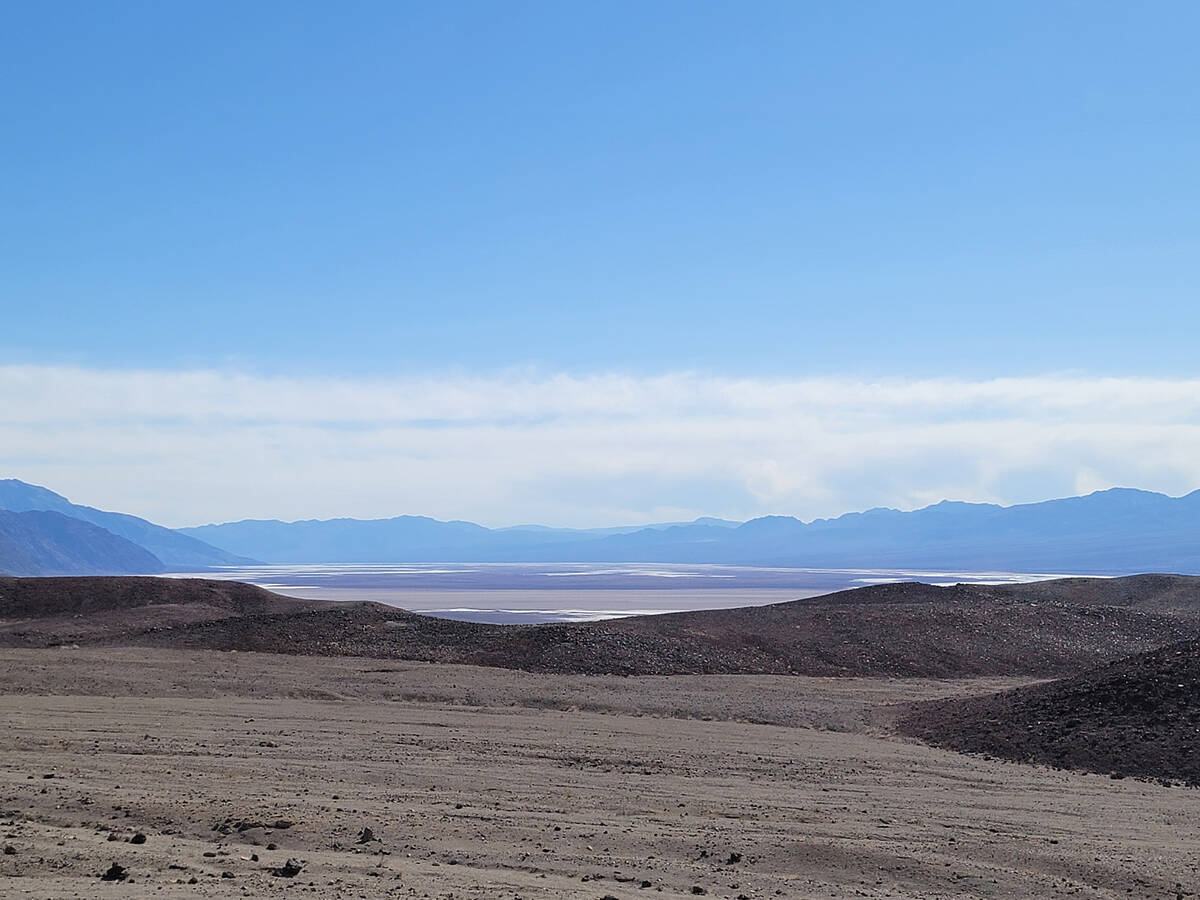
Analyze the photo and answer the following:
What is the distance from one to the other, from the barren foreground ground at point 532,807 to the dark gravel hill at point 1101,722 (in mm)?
844

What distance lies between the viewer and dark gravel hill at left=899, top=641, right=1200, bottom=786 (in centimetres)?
1680

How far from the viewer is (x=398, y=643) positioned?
112 feet

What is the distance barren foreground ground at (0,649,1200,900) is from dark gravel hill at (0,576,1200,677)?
10.1m

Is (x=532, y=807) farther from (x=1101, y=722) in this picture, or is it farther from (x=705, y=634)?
(x=705, y=634)

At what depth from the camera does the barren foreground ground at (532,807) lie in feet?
30.0

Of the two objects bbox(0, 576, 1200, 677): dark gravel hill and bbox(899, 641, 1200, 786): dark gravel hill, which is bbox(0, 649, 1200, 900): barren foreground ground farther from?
bbox(0, 576, 1200, 677): dark gravel hill

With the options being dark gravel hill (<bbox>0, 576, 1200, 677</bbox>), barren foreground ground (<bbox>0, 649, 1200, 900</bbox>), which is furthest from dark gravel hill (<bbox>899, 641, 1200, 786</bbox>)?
dark gravel hill (<bbox>0, 576, 1200, 677</bbox>)

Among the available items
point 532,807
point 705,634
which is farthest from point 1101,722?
point 705,634

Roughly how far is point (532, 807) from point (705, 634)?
78.7 feet

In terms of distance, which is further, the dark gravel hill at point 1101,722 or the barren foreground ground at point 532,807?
the dark gravel hill at point 1101,722

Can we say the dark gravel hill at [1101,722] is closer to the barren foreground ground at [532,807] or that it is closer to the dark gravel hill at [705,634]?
the barren foreground ground at [532,807]

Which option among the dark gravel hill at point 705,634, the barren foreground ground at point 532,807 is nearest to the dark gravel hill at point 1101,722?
the barren foreground ground at point 532,807

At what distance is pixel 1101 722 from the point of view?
1856 centimetres

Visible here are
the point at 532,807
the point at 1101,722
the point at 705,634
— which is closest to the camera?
the point at 532,807
